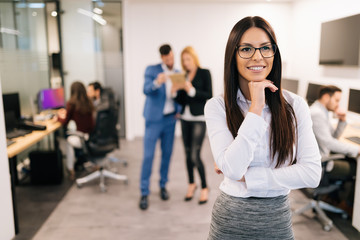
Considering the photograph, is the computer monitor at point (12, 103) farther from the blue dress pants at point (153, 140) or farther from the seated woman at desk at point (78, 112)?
the blue dress pants at point (153, 140)

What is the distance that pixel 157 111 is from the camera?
3123 millimetres

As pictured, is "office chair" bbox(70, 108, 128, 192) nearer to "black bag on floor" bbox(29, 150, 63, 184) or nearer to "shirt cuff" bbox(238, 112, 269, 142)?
"black bag on floor" bbox(29, 150, 63, 184)

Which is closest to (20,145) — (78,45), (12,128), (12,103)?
(12,128)

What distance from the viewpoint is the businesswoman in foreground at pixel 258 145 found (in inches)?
39.5

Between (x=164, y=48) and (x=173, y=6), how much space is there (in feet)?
10.9

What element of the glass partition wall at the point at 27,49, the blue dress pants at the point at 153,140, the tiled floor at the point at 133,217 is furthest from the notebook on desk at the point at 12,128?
the blue dress pants at the point at 153,140

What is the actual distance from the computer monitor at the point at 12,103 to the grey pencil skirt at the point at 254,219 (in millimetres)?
3035

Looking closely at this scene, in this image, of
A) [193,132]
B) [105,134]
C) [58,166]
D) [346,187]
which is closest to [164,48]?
[193,132]

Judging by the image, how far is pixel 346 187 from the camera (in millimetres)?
3242

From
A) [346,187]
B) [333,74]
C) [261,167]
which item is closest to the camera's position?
[261,167]

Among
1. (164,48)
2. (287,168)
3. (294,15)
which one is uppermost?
(294,15)

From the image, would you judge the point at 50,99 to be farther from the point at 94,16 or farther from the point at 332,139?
the point at 332,139

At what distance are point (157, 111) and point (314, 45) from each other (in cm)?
346

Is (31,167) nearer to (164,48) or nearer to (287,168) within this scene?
(164,48)
